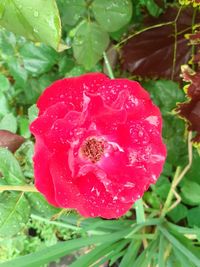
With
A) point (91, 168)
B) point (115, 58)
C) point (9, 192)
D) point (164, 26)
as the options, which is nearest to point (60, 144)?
point (91, 168)

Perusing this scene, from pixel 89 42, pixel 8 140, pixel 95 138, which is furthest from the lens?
pixel 89 42

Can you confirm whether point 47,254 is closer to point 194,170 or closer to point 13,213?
point 13,213

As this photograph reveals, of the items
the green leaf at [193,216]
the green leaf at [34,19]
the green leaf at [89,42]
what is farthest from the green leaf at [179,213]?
the green leaf at [34,19]

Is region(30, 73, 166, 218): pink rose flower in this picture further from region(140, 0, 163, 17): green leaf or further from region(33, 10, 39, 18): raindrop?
region(140, 0, 163, 17): green leaf

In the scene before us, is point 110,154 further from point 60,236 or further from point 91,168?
point 60,236

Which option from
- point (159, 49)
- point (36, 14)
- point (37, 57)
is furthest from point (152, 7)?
point (36, 14)
